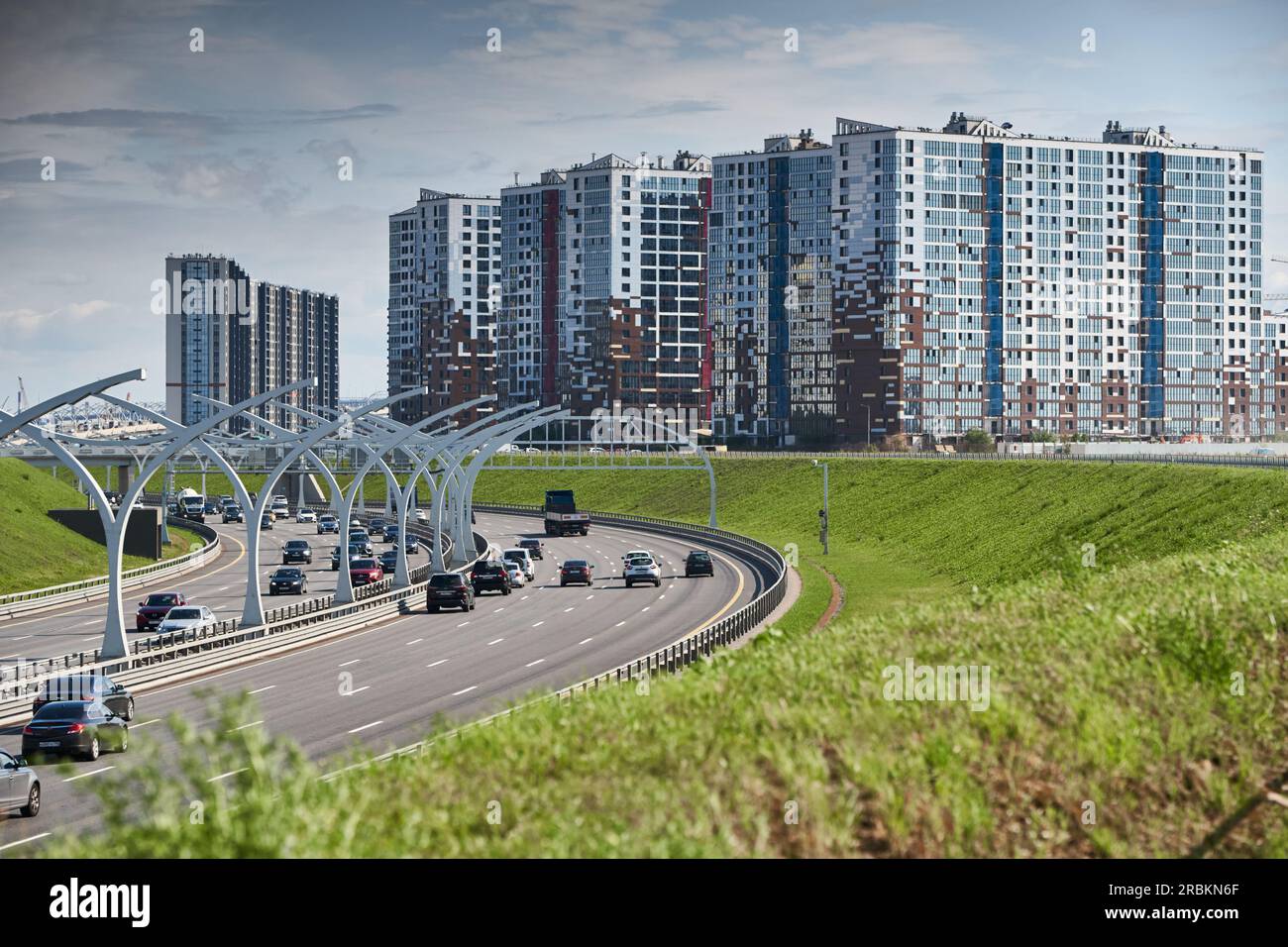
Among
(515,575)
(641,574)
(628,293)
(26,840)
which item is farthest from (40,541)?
(628,293)

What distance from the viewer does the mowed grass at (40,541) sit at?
3000 inches

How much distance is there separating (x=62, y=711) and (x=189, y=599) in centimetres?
3700

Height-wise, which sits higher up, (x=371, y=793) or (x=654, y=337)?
(x=654, y=337)

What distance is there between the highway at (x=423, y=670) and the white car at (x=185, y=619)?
3.74 meters

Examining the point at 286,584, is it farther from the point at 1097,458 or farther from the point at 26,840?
the point at 1097,458

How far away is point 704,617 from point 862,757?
38.2 meters

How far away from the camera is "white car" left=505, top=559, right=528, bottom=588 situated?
229ft

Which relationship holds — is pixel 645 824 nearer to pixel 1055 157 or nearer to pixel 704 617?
pixel 704 617

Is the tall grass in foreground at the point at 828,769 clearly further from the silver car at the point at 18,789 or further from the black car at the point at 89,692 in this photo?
the black car at the point at 89,692

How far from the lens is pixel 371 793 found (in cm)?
1445

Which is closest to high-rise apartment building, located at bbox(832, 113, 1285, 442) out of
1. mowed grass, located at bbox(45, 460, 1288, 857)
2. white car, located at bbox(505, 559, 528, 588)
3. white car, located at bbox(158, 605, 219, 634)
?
white car, located at bbox(505, 559, 528, 588)

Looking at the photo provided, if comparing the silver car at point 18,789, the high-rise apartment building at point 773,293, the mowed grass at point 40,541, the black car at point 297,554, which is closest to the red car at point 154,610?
the mowed grass at point 40,541

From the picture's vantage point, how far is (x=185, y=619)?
4703 centimetres
